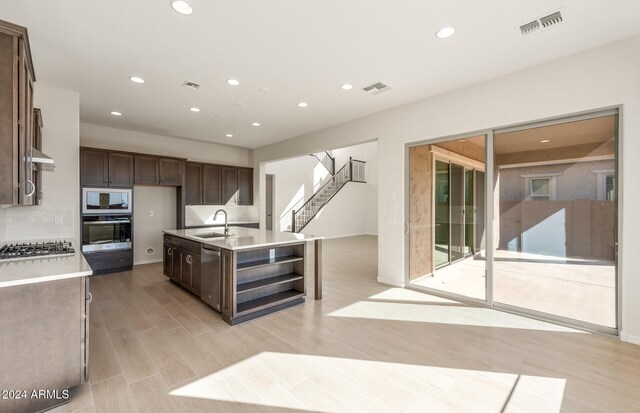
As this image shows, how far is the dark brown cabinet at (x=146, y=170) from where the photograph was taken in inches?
229

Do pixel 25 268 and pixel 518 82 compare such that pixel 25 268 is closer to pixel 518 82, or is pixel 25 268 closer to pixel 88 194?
pixel 88 194

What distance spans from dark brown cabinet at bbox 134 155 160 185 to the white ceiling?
150 cm

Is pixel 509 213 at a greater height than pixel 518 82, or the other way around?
pixel 518 82

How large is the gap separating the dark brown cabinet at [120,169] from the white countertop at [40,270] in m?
3.63

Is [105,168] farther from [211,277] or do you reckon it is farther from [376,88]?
[376,88]

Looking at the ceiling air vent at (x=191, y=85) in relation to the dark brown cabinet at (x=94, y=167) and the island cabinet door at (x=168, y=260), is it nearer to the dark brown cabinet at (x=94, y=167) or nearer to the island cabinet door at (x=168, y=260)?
the island cabinet door at (x=168, y=260)

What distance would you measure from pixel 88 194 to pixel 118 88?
235 centimetres

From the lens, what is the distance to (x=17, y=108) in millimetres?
2158

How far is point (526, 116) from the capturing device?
11.1 feet

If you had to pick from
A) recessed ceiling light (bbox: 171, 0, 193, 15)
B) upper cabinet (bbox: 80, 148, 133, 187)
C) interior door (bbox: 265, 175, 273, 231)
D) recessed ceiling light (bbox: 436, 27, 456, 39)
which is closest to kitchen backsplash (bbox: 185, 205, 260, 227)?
upper cabinet (bbox: 80, 148, 133, 187)

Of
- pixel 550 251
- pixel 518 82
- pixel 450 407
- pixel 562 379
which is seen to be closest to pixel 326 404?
pixel 450 407

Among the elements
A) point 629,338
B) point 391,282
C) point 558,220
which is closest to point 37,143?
point 391,282

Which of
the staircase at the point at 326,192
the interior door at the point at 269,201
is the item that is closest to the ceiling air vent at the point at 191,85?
the interior door at the point at 269,201

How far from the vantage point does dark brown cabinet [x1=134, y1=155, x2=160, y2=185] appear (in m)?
5.80
